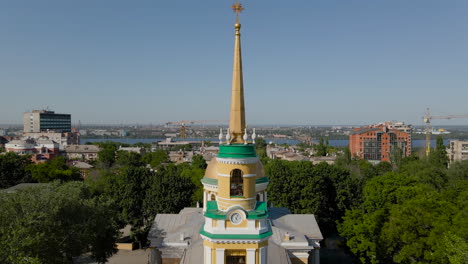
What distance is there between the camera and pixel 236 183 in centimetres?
1544

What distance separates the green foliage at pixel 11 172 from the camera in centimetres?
5409

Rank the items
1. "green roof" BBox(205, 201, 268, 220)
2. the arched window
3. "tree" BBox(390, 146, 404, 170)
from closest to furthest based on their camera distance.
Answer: "green roof" BBox(205, 201, 268, 220), the arched window, "tree" BBox(390, 146, 404, 170)

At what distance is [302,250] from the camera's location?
25.9m

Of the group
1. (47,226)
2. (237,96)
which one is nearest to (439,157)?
(237,96)

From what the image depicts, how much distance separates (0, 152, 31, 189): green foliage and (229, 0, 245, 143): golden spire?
169 ft

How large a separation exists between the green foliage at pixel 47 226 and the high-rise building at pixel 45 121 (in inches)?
6756

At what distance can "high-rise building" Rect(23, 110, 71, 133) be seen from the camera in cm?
17575

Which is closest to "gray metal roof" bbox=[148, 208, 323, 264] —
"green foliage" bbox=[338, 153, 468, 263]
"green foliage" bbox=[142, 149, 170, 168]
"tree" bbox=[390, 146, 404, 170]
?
"green foliage" bbox=[338, 153, 468, 263]

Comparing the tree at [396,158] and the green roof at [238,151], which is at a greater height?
the green roof at [238,151]

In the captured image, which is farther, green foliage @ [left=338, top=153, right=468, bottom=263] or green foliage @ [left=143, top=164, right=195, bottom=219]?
green foliage @ [left=143, top=164, right=195, bottom=219]

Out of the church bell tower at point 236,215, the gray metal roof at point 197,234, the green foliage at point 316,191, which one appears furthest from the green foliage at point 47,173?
the church bell tower at point 236,215

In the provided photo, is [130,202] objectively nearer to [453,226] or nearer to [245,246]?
[245,246]

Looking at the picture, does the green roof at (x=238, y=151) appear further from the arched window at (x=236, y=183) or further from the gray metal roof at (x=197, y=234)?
the gray metal roof at (x=197, y=234)

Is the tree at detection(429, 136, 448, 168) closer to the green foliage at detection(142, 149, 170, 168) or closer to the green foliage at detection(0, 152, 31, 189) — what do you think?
the green foliage at detection(142, 149, 170, 168)
